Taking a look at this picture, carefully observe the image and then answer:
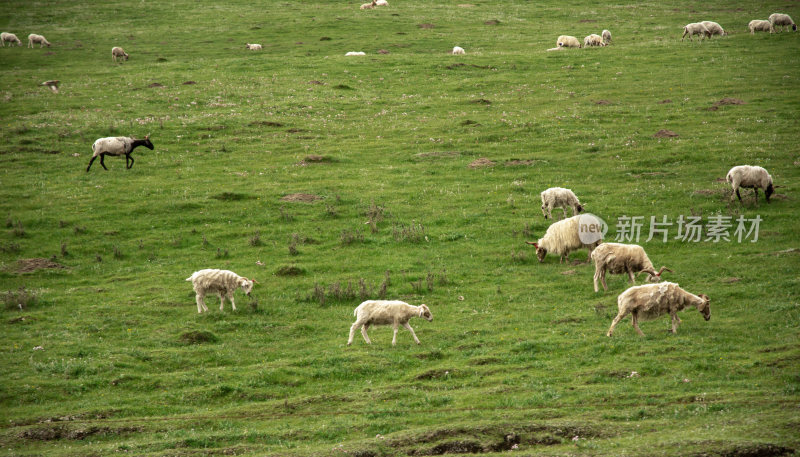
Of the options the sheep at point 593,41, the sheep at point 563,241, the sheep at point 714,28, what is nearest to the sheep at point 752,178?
the sheep at point 563,241

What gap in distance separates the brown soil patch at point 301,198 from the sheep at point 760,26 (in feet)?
157

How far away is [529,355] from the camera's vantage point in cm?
1852

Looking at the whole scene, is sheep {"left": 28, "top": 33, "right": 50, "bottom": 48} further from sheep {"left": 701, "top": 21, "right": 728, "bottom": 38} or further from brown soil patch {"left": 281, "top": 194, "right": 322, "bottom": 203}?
sheep {"left": 701, "top": 21, "right": 728, "bottom": 38}

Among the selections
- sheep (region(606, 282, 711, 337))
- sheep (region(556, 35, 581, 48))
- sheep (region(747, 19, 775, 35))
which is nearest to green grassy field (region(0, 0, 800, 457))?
sheep (region(606, 282, 711, 337))

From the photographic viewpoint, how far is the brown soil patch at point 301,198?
3525 centimetres

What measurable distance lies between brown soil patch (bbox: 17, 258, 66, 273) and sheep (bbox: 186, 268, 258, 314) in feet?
28.3

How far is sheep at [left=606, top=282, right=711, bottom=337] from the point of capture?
1870 cm

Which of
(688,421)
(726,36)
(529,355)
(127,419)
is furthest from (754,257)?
(726,36)

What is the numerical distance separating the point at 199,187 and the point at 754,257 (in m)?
26.8

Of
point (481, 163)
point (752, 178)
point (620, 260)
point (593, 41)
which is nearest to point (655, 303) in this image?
point (620, 260)

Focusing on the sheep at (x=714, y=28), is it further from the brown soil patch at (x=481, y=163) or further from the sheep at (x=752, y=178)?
the sheep at (x=752, y=178)

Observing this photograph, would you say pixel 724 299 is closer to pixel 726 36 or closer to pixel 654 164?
pixel 654 164

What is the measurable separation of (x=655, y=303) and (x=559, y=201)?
12919 millimetres

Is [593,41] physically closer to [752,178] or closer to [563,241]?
[752,178]
